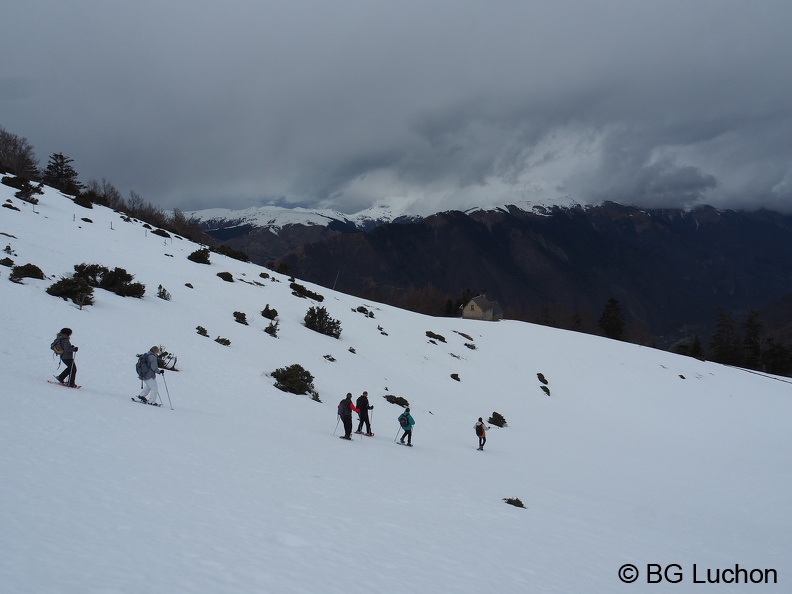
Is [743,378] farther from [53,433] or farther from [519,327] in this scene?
[53,433]

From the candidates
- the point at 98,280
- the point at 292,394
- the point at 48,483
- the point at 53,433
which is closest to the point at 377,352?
the point at 292,394

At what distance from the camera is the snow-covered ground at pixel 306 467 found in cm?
512

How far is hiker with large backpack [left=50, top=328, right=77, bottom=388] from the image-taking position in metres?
11.7

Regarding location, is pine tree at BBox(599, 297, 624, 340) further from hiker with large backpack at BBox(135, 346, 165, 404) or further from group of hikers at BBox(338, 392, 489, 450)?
hiker with large backpack at BBox(135, 346, 165, 404)

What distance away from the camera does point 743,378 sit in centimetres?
5053

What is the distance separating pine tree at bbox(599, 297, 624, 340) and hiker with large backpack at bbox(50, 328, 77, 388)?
330 ft

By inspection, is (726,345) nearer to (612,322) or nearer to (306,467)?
(612,322)

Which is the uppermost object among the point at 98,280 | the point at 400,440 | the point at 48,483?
the point at 98,280

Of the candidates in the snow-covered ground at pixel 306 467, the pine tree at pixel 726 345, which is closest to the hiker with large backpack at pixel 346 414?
the snow-covered ground at pixel 306 467

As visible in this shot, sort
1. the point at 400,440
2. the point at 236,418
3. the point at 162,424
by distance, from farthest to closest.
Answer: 1. the point at 400,440
2. the point at 236,418
3. the point at 162,424

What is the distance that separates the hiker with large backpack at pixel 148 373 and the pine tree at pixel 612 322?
98.9 m

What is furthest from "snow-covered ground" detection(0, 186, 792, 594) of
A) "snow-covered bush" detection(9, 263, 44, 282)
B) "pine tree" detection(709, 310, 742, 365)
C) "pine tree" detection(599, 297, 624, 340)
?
"pine tree" detection(709, 310, 742, 365)

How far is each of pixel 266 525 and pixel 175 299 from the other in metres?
21.4

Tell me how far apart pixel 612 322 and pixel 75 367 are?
10161 centimetres
